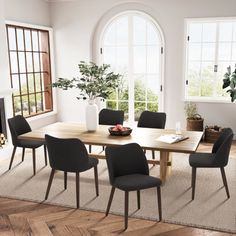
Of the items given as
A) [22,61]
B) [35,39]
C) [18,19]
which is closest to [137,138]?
[22,61]

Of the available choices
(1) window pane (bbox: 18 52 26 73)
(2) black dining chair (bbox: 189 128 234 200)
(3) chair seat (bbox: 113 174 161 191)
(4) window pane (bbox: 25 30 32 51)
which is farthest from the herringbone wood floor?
(4) window pane (bbox: 25 30 32 51)

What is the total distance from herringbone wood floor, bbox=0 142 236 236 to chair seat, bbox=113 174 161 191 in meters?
0.41

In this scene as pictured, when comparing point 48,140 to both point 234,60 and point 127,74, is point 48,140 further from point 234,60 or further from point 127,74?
point 234,60

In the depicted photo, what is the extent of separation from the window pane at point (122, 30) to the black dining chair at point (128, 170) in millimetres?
3729

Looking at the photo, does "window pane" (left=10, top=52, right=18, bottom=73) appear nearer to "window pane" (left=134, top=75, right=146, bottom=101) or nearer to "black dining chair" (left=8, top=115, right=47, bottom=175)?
"black dining chair" (left=8, top=115, right=47, bottom=175)

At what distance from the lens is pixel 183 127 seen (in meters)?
6.43

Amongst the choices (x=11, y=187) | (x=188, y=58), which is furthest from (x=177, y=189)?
(x=188, y=58)

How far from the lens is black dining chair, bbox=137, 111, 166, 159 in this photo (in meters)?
4.81

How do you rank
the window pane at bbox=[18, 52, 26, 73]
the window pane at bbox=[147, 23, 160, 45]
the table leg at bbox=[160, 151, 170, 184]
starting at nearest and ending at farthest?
the table leg at bbox=[160, 151, 170, 184]
the window pane at bbox=[18, 52, 26, 73]
the window pane at bbox=[147, 23, 160, 45]

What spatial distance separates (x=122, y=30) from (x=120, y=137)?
3149mm

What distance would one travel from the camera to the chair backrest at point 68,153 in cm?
337

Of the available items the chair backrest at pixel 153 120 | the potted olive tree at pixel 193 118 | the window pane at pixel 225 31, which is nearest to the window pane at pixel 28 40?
the chair backrest at pixel 153 120

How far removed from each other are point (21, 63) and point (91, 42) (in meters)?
1.50

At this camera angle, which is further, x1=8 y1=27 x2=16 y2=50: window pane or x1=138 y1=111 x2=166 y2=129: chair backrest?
x1=8 y1=27 x2=16 y2=50: window pane
